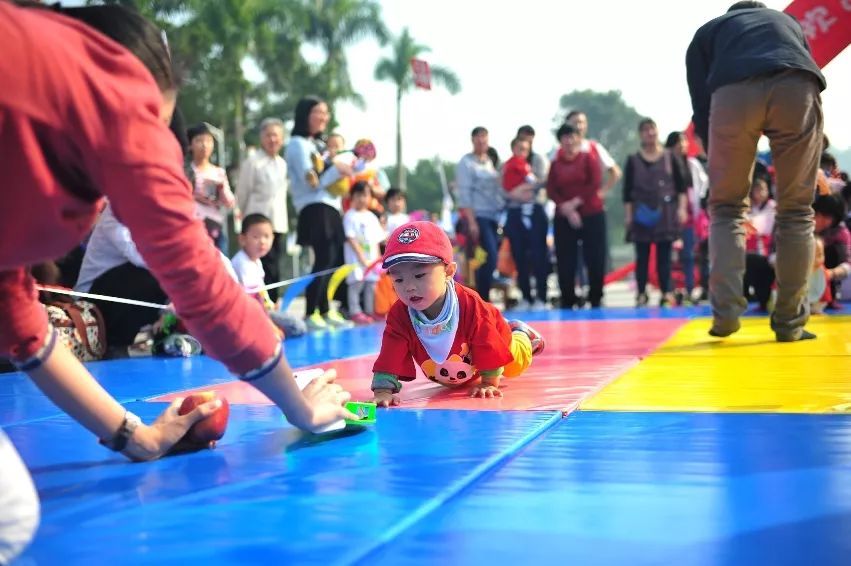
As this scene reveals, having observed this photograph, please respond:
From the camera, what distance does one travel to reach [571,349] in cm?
514

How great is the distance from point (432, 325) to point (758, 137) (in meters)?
2.46

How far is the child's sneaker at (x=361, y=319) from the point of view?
29.0ft

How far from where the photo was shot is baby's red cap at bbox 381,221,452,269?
Answer: 3.24 metres

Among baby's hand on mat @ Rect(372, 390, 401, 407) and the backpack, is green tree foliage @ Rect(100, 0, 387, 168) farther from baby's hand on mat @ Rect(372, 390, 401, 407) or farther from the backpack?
baby's hand on mat @ Rect(372, 390, 401, 407)

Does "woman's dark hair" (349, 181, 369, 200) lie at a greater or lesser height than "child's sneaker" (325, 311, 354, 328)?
greater

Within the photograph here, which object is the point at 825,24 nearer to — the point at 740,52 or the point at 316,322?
the point at 740,52

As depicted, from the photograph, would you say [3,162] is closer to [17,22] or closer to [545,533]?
[17,22]

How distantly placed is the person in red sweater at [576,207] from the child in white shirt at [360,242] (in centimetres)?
190

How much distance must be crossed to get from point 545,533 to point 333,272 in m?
6.82

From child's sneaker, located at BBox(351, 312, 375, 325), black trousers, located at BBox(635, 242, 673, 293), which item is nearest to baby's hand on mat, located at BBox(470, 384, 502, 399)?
child's sneaker, located at BBox(351, 312, 375, 325)

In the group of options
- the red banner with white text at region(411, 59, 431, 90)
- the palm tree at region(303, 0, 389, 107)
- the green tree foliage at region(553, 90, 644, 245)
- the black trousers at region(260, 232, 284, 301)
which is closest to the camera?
the black trousers at region(260, 232, 284, 301)

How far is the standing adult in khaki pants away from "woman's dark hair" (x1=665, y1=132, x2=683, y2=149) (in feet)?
15.5

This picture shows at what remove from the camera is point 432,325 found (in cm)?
339

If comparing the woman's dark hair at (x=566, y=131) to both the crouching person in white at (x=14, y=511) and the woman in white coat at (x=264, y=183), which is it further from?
the crouching person in white at (x=14, y=511)
